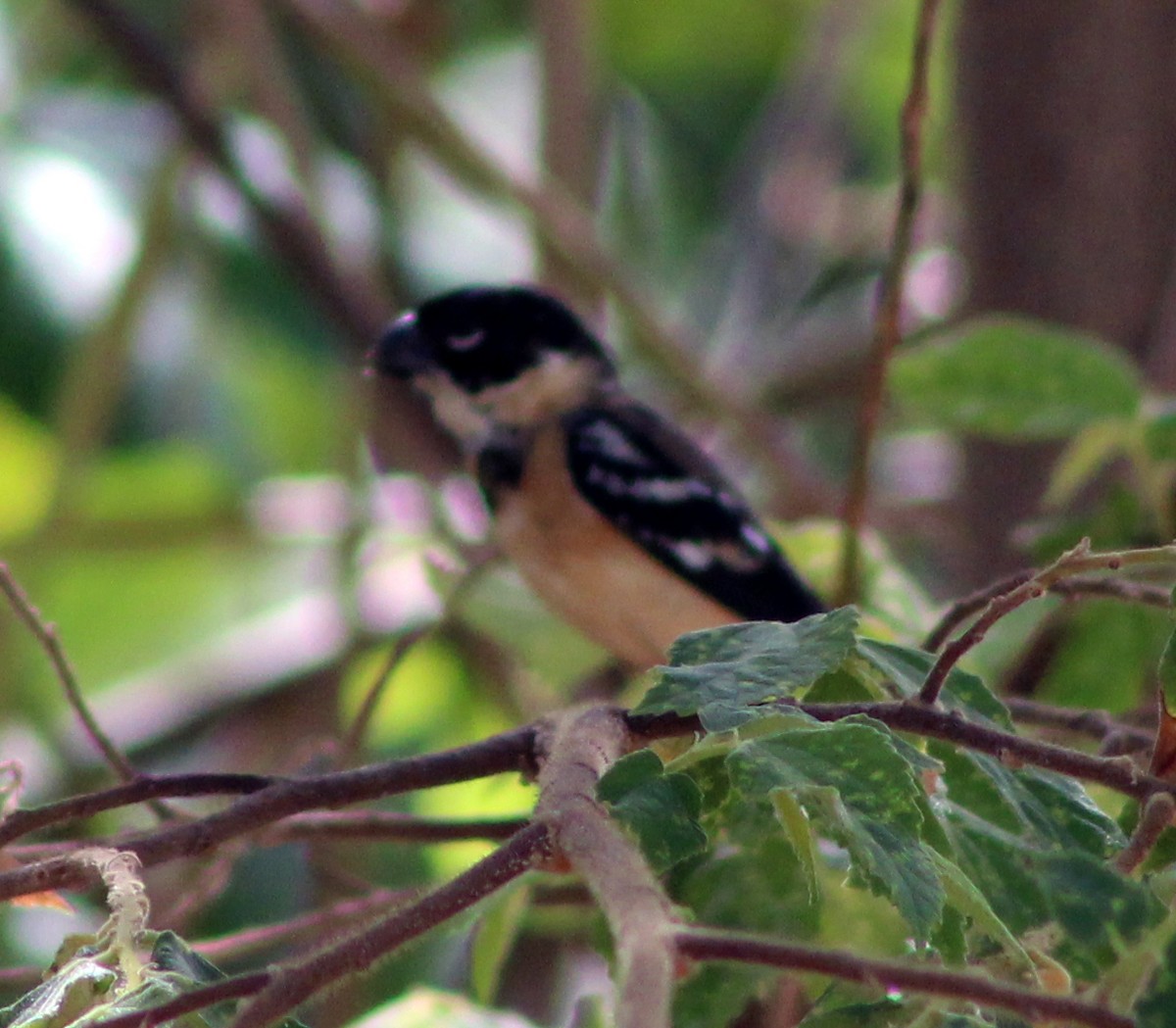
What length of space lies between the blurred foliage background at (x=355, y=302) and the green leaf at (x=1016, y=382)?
758 mm

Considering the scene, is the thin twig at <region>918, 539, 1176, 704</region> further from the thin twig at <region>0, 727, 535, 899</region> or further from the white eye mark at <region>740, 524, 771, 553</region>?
the white eye mark at <region>740, 524, 771, 553</region>

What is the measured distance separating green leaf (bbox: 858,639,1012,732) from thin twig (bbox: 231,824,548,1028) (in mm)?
311

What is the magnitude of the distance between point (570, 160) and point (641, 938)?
333 centimetres

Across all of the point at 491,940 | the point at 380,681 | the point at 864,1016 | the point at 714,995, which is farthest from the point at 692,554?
the point at 864,1016

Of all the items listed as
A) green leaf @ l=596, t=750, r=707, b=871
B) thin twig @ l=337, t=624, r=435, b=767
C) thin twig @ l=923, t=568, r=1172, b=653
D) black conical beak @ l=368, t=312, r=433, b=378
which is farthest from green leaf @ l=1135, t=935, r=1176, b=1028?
→ black conical beak @ l=368, t=312, r=433, b=378

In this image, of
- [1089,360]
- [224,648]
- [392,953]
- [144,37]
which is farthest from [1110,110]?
[392,953]

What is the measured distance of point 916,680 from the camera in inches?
44.7

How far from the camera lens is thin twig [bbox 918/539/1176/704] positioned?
1.03m

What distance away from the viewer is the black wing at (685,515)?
114 inches

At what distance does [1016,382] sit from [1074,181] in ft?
3.55

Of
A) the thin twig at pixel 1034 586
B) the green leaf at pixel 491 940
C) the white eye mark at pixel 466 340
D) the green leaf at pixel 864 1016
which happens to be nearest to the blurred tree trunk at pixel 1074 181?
the white eye mark at pixel 466 340

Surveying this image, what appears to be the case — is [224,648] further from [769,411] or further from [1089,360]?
[1089,360]

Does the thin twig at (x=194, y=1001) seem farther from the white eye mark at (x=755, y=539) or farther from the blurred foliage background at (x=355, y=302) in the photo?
the white eye mark at (x=755, y=539)

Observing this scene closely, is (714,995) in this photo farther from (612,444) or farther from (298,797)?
(612,444)
